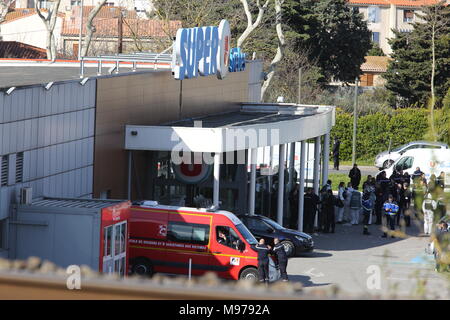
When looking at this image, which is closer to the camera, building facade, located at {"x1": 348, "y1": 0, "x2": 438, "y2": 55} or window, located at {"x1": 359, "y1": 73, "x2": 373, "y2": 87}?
window, located at {"x1": 359, "y1": 73, "x2": 373, "y2": 87}

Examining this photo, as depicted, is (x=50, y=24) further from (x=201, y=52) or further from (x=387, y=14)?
(x=387, y=14)

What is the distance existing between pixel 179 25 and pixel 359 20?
18592mm

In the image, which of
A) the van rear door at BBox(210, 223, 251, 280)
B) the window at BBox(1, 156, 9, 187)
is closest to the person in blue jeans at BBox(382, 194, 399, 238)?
the van rear door at BBox(210, 223, 251, 280)

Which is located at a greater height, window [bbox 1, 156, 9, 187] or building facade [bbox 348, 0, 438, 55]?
building facade [bbox 348, 0, 438, 55]

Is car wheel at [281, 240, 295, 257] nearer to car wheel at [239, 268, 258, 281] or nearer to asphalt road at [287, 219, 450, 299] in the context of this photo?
asphalt road at [287, 219, 450, 299]

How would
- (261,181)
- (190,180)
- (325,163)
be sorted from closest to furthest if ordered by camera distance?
(190,180), (261,181), (325,163)

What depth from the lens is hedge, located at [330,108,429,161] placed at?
51688 mm

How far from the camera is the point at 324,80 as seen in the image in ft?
219

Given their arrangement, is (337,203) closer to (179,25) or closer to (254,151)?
(254,151)

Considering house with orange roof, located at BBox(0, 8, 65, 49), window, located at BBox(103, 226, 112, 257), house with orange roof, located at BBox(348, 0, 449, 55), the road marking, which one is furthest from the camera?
house with orange roof, located at BBox(348, 0, 449, 55)

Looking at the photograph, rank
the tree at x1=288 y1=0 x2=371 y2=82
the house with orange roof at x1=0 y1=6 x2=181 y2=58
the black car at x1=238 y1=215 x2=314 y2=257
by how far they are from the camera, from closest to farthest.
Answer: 1. the black car at x1=238 y1=215 x2=314 y2=257
2. the tree at x1=288 y1=0 x2=371 y2=82
3. the house with orange roof at x1=0 y1=6 x2=181 y2=58

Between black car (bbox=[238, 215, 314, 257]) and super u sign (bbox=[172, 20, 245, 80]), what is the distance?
5120 millimetres

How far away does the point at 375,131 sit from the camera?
5194 centimetres
